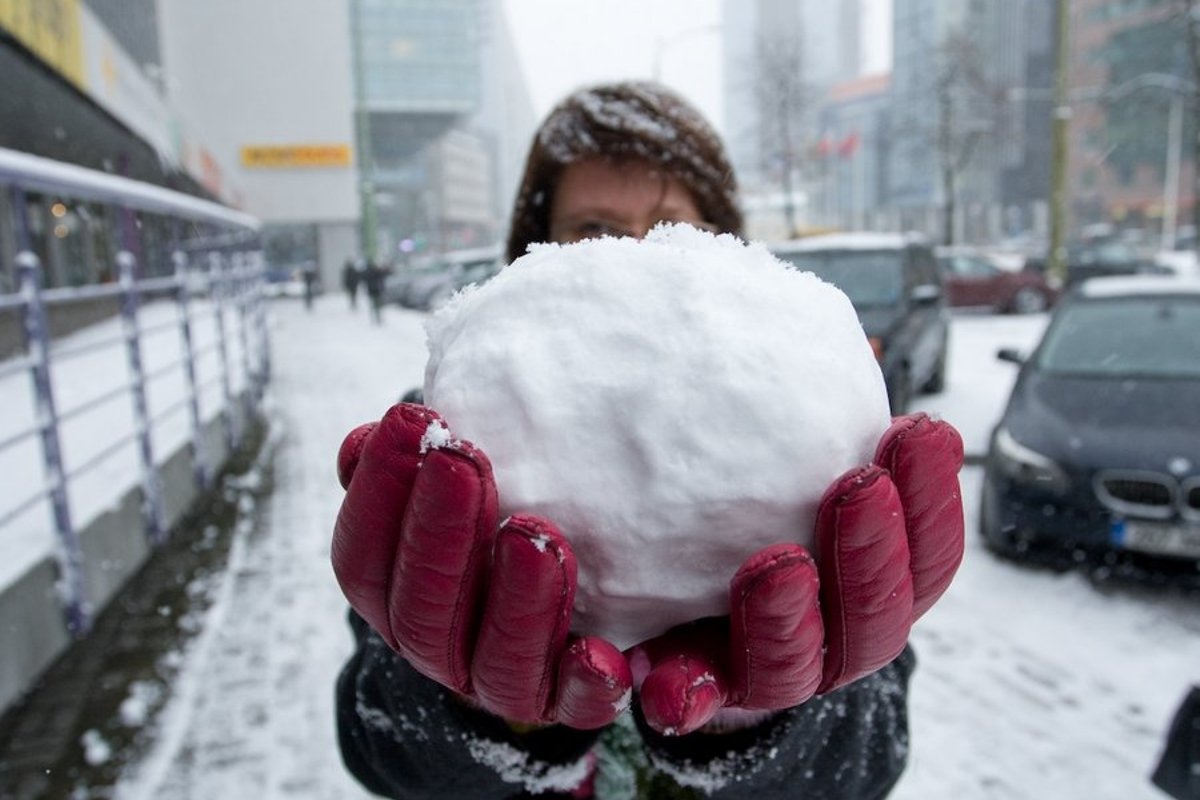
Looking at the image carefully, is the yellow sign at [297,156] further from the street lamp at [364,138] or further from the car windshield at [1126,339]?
the car windshield at [1126,339]

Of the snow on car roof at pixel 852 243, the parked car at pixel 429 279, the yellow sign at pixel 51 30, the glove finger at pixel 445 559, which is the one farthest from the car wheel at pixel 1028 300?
the glove finger at pixel 445 559

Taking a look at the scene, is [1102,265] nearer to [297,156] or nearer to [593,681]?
[593,681]

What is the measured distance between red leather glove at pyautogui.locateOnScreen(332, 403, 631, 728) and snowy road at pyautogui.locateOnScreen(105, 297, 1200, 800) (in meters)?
1.16

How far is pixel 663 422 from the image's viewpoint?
0.83 m

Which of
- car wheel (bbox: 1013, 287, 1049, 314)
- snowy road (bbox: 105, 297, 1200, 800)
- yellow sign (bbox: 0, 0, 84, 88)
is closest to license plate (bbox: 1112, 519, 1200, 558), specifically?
snowy road (bbox: 105, 297, 1200, 800)

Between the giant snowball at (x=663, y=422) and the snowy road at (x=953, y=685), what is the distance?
3.19 feet

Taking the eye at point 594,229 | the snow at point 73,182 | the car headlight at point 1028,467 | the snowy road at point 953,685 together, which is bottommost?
the snowy road at point 953,685

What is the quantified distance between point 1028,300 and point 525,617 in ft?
61.4

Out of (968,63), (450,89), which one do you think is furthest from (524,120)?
(968,63)

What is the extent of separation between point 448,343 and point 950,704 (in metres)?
2.86

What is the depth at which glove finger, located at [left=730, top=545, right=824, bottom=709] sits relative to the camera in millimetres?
751

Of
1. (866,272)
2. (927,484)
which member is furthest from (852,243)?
(927,484)

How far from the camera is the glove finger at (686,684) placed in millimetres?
767

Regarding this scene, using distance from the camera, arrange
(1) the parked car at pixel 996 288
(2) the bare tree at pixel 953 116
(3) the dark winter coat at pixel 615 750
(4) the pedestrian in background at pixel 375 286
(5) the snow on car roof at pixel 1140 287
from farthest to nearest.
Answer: (2) the bare tree at pixel 953 116 → (4) the pedestrian in background at pixel 375 286 → (1) the parked car at pixel 996 288 → (5) the snow on car roof at pixel 1140 287 → (3) the dark winter coat at pixel 615 750
